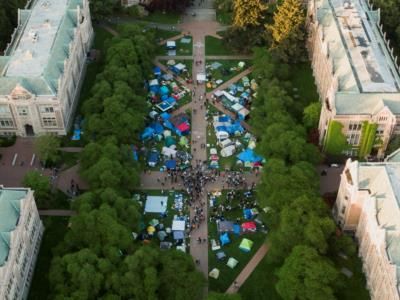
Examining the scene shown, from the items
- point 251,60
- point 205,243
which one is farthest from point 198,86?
point 205,243

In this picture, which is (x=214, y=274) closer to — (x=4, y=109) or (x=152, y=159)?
(x=152, y=159)

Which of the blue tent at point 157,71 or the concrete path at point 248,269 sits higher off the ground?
the blue tent at point 157,71

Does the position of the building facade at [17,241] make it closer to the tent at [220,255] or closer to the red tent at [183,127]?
the tent at [220,255]

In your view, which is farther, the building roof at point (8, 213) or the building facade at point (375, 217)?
the building roof at point (8, 213)

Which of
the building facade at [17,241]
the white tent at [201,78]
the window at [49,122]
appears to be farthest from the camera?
the white tent at [201,78]

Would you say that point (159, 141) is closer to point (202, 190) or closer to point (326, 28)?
point (202, 190)

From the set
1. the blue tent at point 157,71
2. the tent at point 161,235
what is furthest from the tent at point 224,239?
the blue tent at point 157,71
